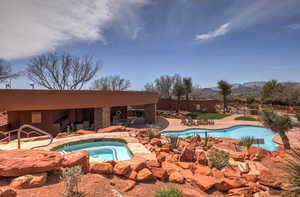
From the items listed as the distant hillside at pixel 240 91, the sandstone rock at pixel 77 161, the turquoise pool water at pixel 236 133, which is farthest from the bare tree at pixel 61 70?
the distant hillside at pixel 240 91

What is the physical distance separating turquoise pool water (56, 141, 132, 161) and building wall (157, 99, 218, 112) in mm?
20750

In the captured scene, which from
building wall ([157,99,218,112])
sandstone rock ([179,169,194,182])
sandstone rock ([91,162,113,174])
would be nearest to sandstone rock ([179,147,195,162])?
sandstone rock ([179,169,194,182])

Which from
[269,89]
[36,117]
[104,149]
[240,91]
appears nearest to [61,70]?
[36,117]

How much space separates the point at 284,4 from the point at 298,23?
4543 millimetres

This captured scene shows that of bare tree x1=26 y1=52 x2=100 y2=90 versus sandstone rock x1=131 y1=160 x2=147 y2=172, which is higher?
bare tree x1=26 y1=52 x2=100 y2=90

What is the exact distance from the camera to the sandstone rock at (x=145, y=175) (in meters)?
4.02

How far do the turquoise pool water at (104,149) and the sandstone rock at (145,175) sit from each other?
109 inches

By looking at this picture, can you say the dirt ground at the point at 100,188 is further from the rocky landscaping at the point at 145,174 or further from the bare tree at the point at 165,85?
the bare tree at the point at 165,85

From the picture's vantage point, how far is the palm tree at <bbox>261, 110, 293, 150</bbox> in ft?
27.8

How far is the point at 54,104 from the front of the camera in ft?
35.0

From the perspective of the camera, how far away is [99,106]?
12383 millimetres

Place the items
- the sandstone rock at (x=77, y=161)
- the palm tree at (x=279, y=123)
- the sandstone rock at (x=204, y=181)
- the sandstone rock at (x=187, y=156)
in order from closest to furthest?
the sandstone rock at (x=204, y=181) → the sandstone rock at (x=77, y=161) → the sandstone rock at (x=187, y=156) → the palm tree at (x=279, y=123)

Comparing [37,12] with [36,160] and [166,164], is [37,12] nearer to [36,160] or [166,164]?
[36,160]

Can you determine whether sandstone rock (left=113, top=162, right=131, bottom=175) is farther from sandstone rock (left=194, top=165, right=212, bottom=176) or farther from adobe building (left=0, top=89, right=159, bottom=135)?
adobe building (left=0, top=89, right=159, bottom=135)
